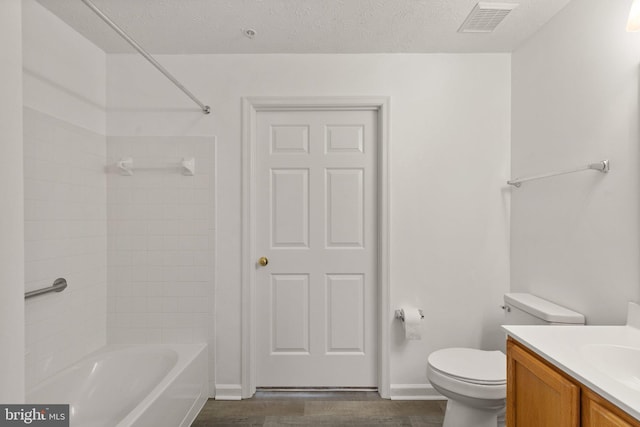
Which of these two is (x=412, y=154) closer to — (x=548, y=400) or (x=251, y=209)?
(x=251, y=209)

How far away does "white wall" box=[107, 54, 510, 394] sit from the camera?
2.30 metres

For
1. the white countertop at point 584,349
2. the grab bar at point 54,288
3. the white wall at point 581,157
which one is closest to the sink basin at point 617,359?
the white countertop at point 584,349

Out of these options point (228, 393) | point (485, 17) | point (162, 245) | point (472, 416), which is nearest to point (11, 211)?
point (162, 245)

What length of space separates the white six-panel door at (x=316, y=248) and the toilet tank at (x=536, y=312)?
2.69ft

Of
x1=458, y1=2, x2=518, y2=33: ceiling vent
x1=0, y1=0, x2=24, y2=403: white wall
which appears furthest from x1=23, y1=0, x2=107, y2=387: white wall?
x1=458, y1=2, x2=518, y2=33: ceiling vent

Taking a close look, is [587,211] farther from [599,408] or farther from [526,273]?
[599,408]

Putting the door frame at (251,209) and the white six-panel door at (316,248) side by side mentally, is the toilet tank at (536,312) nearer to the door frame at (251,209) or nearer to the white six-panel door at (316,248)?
the door frame at (251,209)

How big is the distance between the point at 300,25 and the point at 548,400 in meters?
2.03

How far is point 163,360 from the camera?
2.17 m

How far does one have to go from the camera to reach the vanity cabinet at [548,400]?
2.96 feet

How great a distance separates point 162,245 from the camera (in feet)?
7.58

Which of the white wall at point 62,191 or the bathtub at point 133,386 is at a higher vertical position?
the white wall at point 62,191

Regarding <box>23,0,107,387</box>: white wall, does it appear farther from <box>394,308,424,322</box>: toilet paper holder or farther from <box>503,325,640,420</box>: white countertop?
<box>503,325,640,420</box>: white countertop

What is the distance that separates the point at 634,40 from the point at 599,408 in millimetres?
1412
